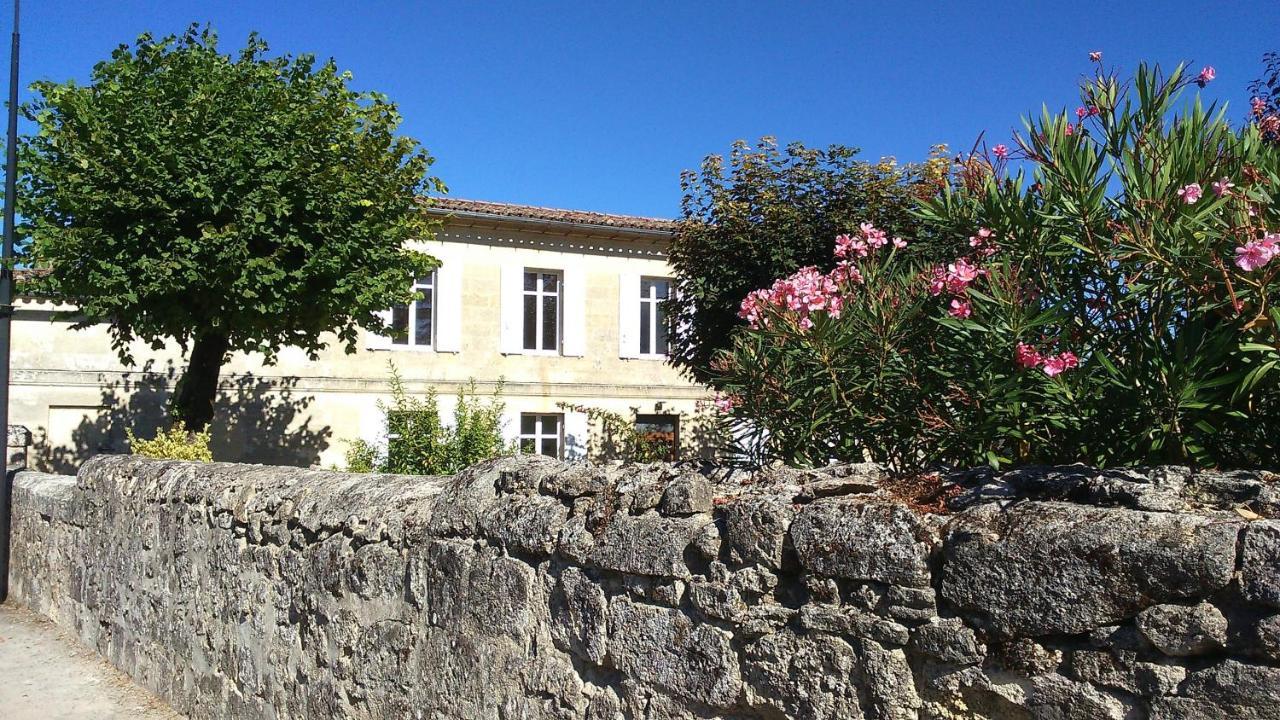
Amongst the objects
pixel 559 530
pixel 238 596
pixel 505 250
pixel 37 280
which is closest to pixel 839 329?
pixel 559 530

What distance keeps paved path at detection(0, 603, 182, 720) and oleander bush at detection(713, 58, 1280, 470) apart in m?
4.64

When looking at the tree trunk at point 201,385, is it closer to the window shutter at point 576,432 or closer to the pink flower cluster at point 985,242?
the window shutter at point 576,432

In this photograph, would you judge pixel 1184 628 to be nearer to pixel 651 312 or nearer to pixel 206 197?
pixel 206 197

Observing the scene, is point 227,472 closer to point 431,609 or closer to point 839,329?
point 431,609

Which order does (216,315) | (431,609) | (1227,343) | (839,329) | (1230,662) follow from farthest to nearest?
(216,315) < (431,609) < (839,329) < (1227,343) < (1230,662)

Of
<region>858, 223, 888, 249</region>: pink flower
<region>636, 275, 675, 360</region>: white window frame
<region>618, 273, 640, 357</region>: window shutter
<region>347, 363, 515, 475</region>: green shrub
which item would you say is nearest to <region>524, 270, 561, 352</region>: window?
<region>618, 273, 640, 357</region>: window shutter

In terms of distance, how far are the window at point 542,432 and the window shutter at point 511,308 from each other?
127 cm

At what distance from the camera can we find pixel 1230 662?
6.08ft

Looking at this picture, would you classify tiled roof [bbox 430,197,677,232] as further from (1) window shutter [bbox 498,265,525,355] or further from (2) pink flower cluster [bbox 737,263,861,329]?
(2) pink flower cluster [bbox 737,263,861,329]

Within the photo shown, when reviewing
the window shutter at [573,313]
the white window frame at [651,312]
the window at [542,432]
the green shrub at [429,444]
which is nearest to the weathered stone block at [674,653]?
the green shrub at [429,444]

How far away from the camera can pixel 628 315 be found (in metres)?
19.9

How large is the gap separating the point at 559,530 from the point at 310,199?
8801 millimetres

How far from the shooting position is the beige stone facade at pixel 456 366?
16.7 metres

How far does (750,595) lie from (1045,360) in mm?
928
